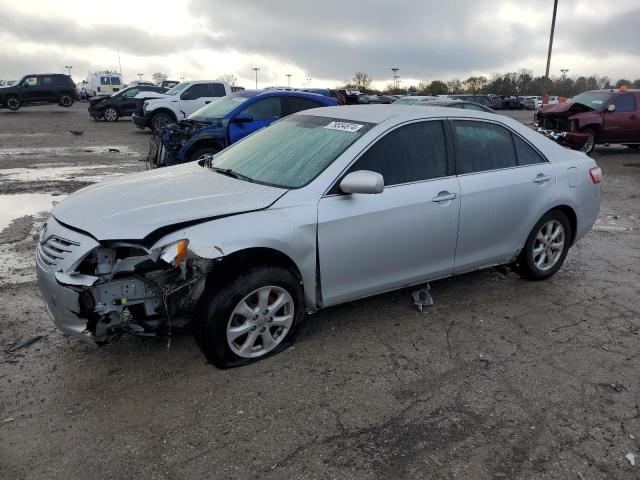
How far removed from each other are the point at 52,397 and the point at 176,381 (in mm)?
711

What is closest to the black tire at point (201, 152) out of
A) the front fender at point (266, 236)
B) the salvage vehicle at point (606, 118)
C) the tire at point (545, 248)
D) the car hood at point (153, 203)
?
the car hood at point (153, 203)

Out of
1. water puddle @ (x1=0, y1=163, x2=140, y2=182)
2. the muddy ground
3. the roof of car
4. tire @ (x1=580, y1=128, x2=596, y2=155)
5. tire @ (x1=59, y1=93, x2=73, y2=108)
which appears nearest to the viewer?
the muddy ground

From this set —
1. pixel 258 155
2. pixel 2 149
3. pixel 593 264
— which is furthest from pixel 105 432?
pixel 2 149

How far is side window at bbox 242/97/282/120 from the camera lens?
32.4ft

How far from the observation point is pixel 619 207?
8.49 m

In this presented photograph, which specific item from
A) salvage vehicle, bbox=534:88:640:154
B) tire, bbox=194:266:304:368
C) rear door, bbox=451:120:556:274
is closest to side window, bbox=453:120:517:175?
rear door, bbox=451:120:556:274

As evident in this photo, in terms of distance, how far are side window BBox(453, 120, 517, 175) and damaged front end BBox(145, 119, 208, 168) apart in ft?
18.6

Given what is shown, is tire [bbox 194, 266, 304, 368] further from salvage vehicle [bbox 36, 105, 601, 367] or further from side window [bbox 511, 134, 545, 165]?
side window [bbox 511, 134, 545, 165]

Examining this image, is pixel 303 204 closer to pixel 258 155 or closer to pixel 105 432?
pixel 258 155

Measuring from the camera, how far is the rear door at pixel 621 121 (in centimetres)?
1391

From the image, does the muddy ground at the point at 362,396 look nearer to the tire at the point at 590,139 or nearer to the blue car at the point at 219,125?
the blue car at the point at 219,125

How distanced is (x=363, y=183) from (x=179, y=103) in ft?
53.3

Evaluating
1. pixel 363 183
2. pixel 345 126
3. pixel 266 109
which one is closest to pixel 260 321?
pixel 363 183

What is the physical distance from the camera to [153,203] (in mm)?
3340
